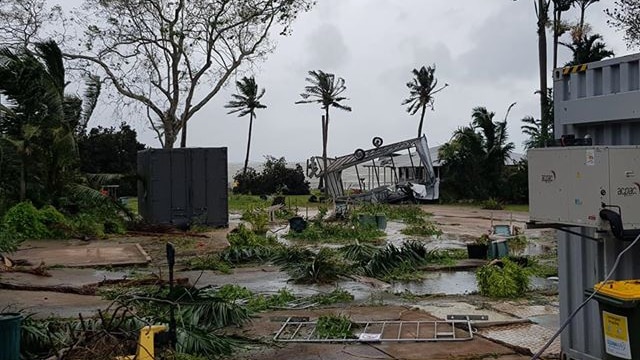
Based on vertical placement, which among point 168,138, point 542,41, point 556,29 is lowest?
point 168,138

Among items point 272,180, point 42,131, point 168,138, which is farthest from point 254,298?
point 272,180

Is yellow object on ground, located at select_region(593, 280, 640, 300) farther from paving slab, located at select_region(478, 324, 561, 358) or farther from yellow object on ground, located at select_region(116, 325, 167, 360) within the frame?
yellow object on ground, located at select_region(116, 325, 167, 360)

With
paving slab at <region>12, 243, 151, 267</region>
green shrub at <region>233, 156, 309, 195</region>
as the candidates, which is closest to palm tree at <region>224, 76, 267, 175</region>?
green shrub at <region>233, 156, 309, 195</region>

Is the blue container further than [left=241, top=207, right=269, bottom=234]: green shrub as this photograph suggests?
No

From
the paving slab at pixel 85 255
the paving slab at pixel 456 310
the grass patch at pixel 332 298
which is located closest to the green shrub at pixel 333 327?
the paving slab at pixel 456 310

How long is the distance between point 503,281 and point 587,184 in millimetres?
4605

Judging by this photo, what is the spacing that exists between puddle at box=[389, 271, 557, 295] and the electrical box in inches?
186

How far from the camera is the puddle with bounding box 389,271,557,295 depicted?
387 inches

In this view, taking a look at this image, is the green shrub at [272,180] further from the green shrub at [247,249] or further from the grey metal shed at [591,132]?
the grey metal shed at [591,132]

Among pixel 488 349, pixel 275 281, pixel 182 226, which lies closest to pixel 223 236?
pixel 182 226

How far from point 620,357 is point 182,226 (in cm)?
1790

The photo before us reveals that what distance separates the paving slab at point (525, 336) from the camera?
6.41m

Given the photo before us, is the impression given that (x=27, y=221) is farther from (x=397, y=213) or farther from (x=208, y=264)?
(x=397, y=213)

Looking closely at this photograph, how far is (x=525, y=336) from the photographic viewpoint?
6.91 meters
